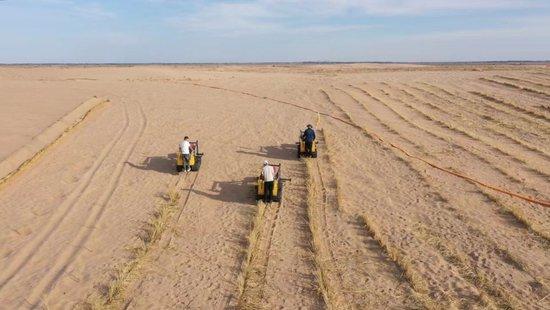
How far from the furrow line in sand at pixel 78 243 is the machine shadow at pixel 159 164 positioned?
2.24 feet

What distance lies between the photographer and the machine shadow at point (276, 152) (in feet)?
60.6

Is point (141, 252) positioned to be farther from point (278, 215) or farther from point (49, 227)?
point (278, 215)

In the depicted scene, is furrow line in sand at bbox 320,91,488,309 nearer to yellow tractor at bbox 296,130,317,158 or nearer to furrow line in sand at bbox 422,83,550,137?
yellow tractor at bbox 296,130,317,158

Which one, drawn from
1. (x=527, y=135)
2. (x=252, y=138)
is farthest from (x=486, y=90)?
(x=252, y=138)

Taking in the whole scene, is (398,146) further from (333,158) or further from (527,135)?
(527,135)

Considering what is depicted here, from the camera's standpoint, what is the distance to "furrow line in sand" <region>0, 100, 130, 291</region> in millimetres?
9837

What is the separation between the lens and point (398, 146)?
20.2 m

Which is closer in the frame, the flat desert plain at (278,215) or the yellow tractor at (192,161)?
the flat desert plain at (278,215)

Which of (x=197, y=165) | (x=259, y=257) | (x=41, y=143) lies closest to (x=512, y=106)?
(x=197, y=165)

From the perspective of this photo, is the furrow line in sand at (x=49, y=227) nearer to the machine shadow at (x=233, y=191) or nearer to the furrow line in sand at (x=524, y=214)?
the machine shadow at (x=233, y=191)

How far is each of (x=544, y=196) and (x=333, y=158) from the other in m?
7.19

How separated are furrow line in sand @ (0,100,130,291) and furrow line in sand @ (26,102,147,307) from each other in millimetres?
659

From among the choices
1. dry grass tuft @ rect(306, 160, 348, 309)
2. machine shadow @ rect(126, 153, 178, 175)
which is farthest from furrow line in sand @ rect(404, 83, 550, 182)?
machine shadow @ rect(126, 153, 178, 175)

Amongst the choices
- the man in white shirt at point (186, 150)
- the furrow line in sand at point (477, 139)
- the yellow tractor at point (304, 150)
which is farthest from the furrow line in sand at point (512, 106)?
the man in white shirt at point (186, 150)
